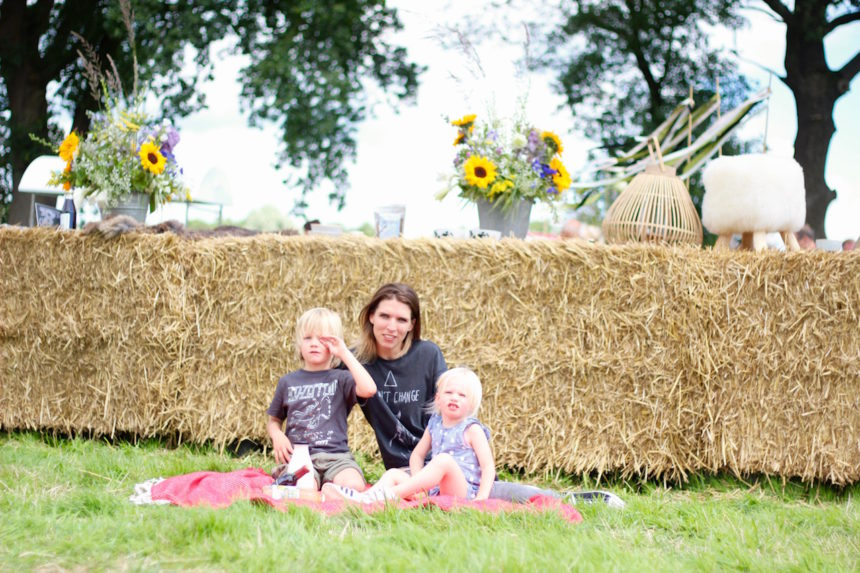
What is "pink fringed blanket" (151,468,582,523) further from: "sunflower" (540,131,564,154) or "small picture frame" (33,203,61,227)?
"small picture frame" (33,203,61,227)

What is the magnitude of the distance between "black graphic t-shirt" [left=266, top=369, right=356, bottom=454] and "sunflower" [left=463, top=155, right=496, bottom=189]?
1555mm

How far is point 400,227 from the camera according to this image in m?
4.78

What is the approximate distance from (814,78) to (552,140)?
7.02m

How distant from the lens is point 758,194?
4.59m

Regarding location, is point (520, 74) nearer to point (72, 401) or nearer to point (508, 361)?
point (508, 361)

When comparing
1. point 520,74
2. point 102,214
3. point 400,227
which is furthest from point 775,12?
point 102,214

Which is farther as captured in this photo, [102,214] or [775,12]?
[775,12]

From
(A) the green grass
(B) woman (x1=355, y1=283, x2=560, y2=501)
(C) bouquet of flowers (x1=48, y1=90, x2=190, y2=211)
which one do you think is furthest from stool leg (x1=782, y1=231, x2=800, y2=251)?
(C) bouquet of flowers (x1=48, y1=90, x2=190, y2=211)

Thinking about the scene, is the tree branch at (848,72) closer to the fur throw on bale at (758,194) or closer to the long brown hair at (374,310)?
the fur throw on bale at (758,194)

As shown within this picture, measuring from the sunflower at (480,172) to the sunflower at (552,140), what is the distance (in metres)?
0.38

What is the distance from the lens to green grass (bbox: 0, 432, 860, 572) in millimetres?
2443

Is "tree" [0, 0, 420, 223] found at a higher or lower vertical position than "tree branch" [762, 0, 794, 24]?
lower

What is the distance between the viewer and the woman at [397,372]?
3.63m

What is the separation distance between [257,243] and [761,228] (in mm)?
2768
